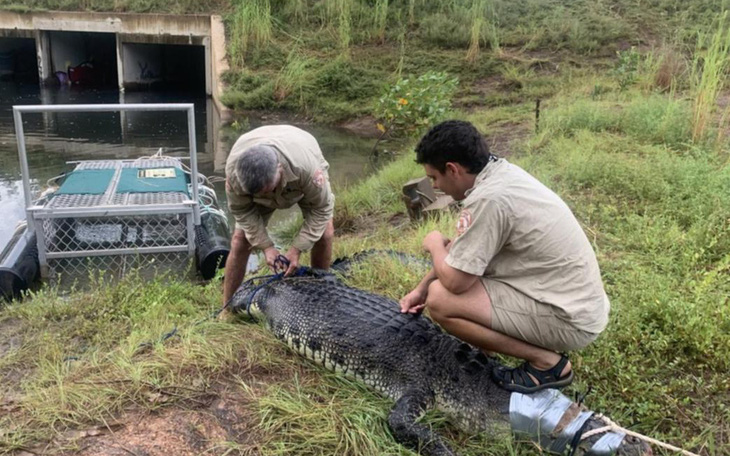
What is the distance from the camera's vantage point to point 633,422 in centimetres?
268

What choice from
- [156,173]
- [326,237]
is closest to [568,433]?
[326,237]

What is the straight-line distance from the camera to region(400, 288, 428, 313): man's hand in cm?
309

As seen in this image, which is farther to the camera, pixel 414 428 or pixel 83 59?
pixel 83 59

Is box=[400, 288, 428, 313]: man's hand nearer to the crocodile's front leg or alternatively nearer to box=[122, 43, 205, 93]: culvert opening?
the crocodile's front leg

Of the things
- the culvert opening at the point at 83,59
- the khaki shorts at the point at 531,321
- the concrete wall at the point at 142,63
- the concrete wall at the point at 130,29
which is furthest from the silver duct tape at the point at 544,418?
the culvert opening at the point at 83,59

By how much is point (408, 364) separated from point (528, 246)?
2.94 ft

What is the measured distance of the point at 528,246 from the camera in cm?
251

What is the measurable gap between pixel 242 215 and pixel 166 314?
0.94 meters

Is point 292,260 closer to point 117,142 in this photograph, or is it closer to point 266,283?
point 266,283

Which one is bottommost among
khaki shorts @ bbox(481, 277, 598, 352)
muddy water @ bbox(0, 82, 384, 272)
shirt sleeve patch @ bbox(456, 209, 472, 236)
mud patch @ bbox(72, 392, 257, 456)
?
muddy water @ bbox(0, 82, 384, 272)

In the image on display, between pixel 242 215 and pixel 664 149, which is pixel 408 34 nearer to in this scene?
pixel 664 149

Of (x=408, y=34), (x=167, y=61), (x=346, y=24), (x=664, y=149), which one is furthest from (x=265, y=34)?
(x=664, y=149)

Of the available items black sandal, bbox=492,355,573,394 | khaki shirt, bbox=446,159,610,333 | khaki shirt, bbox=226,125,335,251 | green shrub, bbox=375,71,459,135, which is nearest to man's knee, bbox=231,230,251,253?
khaki shirt, bbox=226,125,335,251

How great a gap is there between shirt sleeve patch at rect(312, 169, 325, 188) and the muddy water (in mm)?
3038
